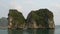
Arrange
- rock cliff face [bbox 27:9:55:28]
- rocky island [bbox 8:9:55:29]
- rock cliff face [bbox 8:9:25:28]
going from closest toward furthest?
rock cliff face [bbox 8:9:25:28] < rocky island [bbox 8:9:55:29] < rock cliff face [bbox 27:9:55:28]

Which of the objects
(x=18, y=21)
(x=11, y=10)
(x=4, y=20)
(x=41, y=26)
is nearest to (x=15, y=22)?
(x=18, y=21)

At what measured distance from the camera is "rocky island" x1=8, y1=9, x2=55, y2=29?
99175 mm

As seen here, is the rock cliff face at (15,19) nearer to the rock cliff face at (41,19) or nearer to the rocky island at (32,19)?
the rocky island at (32,19)

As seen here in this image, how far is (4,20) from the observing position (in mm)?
139125

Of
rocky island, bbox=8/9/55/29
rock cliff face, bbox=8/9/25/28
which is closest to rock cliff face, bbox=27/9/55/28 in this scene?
rocky island, bbox=8/9/55/29

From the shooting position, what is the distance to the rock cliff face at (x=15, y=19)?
3858 inches

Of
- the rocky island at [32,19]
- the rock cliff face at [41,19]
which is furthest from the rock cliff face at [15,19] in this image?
the rock cliff face at [41,19]

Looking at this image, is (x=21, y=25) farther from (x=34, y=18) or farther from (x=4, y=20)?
(x=4, y=20)

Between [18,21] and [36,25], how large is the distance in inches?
495

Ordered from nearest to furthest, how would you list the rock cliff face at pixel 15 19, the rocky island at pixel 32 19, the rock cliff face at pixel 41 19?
the rock cliff face at pixel 15 19
the rocky island at pixel 32 19
the rock cliff face at pixel 41 19

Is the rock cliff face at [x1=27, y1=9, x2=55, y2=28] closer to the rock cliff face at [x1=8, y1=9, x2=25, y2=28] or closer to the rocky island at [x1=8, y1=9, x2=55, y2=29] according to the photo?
the rocky island at [x1=8, y1=9, x2=55, y2=29]

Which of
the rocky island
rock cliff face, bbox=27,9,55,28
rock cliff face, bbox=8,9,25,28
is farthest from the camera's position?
rock cliff face, bbox=27,9,55,28

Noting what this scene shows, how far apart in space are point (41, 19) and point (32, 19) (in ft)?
22.7

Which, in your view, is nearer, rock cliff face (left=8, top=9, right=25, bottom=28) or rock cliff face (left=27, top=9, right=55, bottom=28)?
rock cliff face (left=8, top=9, right=25, bottom=28)
